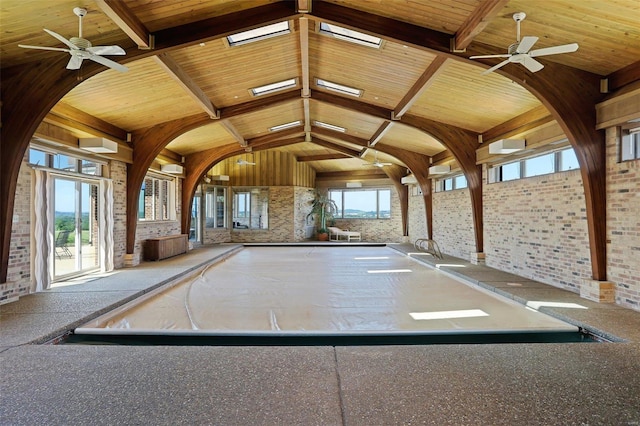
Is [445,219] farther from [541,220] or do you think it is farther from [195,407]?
[195,407]

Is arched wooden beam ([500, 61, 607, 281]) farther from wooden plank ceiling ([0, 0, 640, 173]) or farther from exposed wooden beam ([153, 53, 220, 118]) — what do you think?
exposed wooden beam ([153, 53, 220, 118])

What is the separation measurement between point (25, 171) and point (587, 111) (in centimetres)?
775

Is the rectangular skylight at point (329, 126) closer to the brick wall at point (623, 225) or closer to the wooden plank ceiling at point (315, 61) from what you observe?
the wooden plank ceiling at point (315, 61)

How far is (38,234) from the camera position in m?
5.27

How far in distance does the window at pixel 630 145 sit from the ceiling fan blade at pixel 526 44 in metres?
2.07

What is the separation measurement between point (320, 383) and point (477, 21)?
12.8ft

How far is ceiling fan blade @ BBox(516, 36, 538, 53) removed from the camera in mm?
3208

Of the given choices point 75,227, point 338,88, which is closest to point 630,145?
point 338,88

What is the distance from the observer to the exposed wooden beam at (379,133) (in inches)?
338

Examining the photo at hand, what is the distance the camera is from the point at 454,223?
31.8 feet

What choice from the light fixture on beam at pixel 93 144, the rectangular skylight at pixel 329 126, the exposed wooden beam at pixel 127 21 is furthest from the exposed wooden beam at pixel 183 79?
the rectangular skylight at pixel 329 126

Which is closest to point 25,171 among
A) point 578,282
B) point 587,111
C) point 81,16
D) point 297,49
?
point 81,16

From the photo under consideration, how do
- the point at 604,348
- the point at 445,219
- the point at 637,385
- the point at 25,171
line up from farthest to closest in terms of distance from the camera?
1. the point at 445,219
2. the point at 25,171
3. the point at 604,348
4. the point at 637,385

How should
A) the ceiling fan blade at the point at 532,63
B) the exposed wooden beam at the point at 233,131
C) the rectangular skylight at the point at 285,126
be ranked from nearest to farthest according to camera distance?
1. the ceiling fan blade at the point at 532,63
2. the exposed wooden beam at the point at 233,131
3. the rectangular skylight at the point at 285,126
